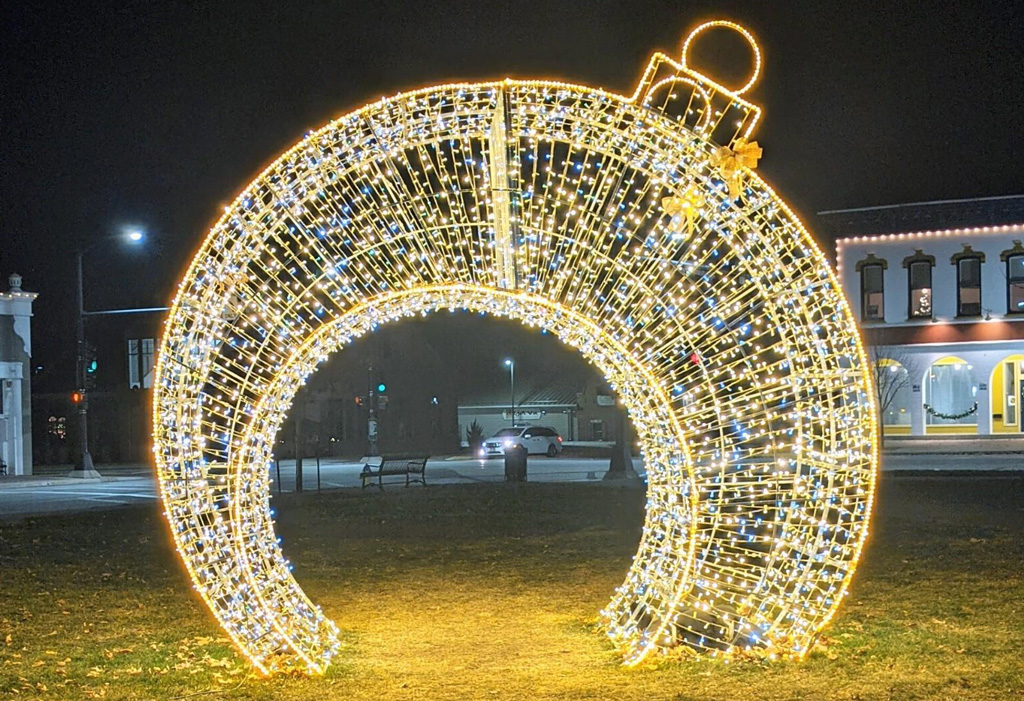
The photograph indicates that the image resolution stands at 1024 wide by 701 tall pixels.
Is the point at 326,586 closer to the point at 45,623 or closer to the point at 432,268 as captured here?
the point at 45,623

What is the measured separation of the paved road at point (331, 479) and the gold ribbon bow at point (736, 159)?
15287mm

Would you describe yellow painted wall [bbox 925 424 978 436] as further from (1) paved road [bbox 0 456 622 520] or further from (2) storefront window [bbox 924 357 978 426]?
(1) paved road [bbox 0 456 622 520]

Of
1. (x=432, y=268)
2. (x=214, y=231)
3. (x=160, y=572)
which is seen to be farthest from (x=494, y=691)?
(x=160, y=572)

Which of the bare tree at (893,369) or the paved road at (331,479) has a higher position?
the bare tree at (893,369)

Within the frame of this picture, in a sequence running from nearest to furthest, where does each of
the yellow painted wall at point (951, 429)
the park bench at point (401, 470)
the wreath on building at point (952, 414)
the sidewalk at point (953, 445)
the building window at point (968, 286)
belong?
the park bench at point (401, 470), the sidewalk at point (953, 445), the building window at point (968, 286), the yellow painted wall at point (951, 429), the wreath on building at point (952, 414)

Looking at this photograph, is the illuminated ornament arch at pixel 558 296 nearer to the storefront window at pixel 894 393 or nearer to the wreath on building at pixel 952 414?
the storefront window at pixel 894 393

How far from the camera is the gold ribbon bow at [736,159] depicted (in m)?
6.71

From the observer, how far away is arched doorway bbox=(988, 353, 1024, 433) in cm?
3881

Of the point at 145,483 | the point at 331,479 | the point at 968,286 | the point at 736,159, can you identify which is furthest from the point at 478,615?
the point at 968,286

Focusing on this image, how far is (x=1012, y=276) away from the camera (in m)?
37.7

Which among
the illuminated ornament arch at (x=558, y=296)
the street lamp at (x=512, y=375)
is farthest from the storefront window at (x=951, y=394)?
the illuminated ornament arch at (x=558, y=296)

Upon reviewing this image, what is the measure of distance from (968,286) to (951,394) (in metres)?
3.86

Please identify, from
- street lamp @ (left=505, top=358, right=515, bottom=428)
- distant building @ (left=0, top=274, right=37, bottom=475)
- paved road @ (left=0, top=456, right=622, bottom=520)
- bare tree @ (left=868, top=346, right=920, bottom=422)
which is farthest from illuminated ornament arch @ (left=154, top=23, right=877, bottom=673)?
street lamp @ (left=505, top=358, right=515, bottom=428)

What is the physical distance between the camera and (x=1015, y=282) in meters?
37.7
